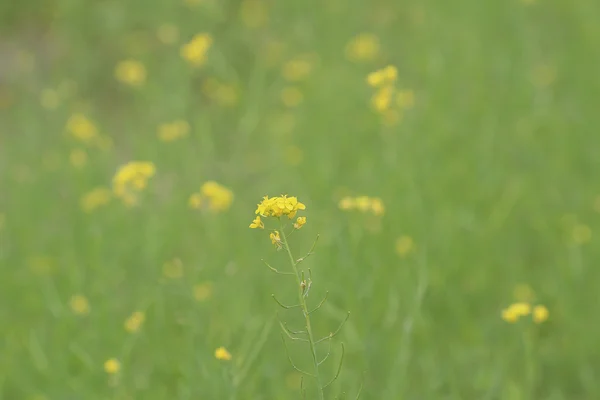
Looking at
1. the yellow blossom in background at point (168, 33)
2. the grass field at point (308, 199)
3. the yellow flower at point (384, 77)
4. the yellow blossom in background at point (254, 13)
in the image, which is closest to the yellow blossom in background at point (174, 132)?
the grass field at point (308, 199)

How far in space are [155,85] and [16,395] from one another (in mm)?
2131

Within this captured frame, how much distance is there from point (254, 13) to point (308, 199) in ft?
6.33

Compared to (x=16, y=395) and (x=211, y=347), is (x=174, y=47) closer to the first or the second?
(x=16, y=395)

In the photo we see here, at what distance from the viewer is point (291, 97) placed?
4.06 m

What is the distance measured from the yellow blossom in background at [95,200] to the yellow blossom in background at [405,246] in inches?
45.5

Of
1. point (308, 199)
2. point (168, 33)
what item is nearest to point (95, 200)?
point (308, 199)

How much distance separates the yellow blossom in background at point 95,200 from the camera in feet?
10.5

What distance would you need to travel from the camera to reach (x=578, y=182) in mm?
3176

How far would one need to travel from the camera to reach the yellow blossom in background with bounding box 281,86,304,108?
396 centimetres

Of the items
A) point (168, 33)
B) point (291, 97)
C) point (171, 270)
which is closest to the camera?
point (171, 270)

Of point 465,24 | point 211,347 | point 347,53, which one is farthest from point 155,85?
point 211,347

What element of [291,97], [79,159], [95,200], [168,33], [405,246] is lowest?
[405,246]

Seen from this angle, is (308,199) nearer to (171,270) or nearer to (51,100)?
(171,270)

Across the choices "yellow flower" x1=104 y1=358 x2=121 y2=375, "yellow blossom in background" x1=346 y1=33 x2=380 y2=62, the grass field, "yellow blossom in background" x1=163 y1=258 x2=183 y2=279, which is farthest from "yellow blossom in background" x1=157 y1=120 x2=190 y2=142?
"yellow flower" x1=104 y1=358 x2=121 y2=375
